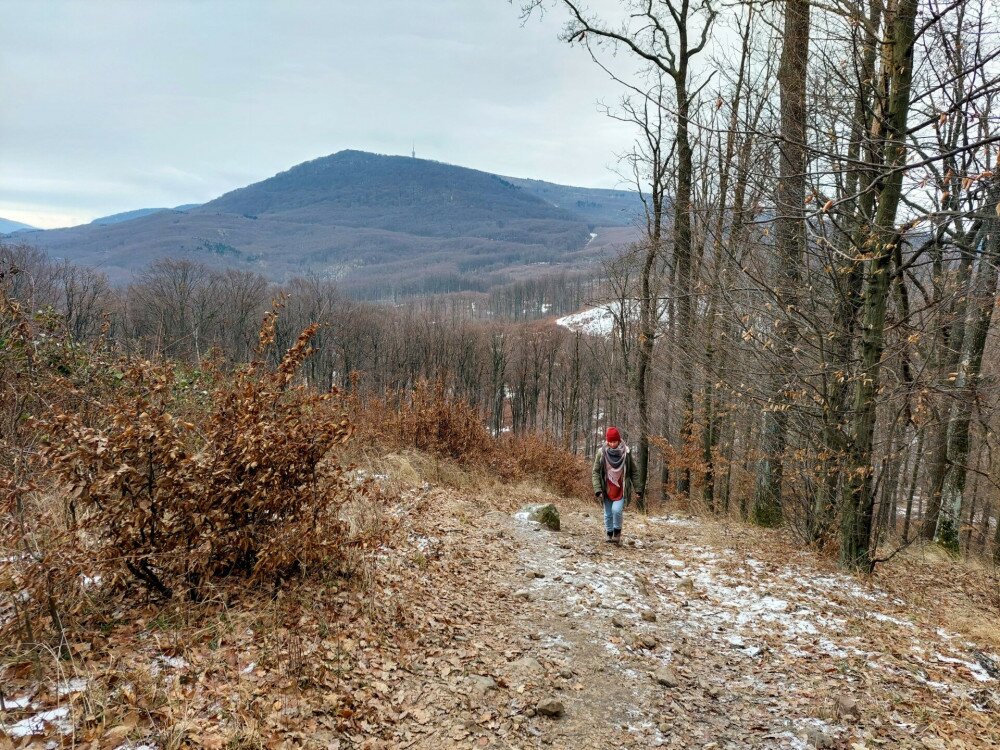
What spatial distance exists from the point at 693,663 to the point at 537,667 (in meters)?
1.37

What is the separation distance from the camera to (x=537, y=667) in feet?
14.5

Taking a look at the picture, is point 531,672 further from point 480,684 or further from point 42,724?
point 42,724

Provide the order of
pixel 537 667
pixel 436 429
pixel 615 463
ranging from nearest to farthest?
pixel 537 667
pixel 615 463
pixel 436 429

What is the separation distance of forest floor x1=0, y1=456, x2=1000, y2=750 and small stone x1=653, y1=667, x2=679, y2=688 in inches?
1.2

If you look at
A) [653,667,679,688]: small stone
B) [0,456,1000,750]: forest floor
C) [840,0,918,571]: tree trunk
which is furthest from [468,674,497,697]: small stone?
[840,0,918,571]: tree trunk

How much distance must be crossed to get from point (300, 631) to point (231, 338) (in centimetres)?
6128

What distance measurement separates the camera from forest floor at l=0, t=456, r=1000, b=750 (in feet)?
10.3

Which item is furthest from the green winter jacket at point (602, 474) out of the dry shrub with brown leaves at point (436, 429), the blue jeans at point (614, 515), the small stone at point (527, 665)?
the dry shrub with brown leaves at point (436, 429)

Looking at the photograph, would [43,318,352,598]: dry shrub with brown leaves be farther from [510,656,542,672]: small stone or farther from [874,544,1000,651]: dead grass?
[874,544,1000,651]: dead grass

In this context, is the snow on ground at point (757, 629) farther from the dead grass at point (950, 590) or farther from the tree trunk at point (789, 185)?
the tree trunk at point (789, 185)

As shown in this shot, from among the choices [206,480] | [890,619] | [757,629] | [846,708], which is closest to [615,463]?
[757,629]

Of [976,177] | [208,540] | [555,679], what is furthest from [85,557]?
[976,177]

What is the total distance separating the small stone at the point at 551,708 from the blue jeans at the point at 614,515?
4.62 meters

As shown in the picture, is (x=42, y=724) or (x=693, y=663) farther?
(x=693, y=663)
